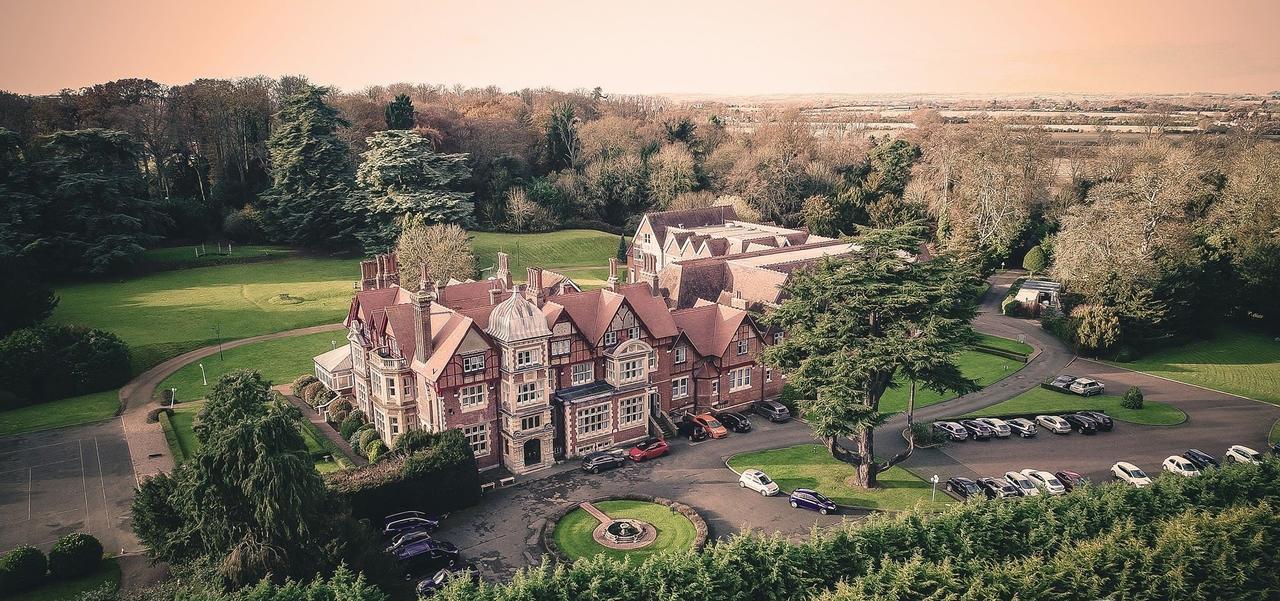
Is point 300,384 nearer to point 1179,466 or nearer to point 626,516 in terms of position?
point 626,516

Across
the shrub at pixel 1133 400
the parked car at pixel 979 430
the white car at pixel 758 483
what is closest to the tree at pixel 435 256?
the white car at pixel 758 483

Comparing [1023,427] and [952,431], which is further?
[1023,427]

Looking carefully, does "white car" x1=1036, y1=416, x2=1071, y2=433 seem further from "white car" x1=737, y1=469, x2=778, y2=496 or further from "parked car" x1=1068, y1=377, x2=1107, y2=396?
"white car" x1=737, y1=469, x2=778, y2=496

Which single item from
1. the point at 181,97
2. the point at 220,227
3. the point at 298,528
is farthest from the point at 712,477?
the point at 181,97

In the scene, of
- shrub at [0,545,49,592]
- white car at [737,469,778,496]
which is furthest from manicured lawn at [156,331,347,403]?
white car at [737,469,778,496]

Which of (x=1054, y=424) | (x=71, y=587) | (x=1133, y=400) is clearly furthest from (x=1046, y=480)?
(x=71, y=587)

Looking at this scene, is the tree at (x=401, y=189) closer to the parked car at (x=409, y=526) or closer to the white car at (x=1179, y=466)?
the parked car at (x=409, y=526)

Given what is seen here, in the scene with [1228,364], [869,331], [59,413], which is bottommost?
[1228,364]
